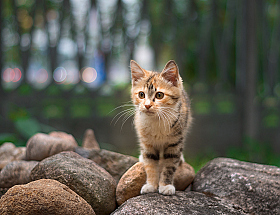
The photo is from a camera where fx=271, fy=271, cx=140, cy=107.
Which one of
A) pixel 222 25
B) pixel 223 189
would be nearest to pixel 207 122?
pixel 222 25

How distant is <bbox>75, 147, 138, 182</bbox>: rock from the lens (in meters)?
2.58

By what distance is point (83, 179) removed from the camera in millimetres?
1971

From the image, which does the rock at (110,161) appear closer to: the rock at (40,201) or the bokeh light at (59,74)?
the rock at (40,201)

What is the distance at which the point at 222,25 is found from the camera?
4.57 metres

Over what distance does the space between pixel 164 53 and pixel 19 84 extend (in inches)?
93.1

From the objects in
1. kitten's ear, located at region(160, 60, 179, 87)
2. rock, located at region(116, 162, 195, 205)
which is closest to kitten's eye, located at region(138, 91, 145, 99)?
kitten's ear, located at region(160, 60, 179, 87)

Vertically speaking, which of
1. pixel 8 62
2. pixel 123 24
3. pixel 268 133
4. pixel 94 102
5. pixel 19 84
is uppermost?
pixel 123 24

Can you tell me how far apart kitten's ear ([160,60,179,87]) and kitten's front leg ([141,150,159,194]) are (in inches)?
25.0

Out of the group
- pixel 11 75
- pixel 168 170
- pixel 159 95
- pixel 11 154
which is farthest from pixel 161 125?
pixel 11 75

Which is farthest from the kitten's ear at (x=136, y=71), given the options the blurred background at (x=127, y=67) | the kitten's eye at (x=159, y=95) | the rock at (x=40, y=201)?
the blurred background at (x=127, y=67)

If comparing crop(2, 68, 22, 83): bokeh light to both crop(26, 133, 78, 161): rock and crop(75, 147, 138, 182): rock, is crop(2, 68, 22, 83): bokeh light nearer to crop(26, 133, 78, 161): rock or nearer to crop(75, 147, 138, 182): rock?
crop(26, 133, 78, 161): rock

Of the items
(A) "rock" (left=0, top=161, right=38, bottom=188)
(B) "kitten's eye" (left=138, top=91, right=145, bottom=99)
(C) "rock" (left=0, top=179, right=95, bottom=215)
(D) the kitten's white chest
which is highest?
(B) "kitten's eye" (left=138, top=91, right=145, bottom=99)

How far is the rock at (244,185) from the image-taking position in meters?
2.07

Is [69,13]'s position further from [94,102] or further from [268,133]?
[268,133]
